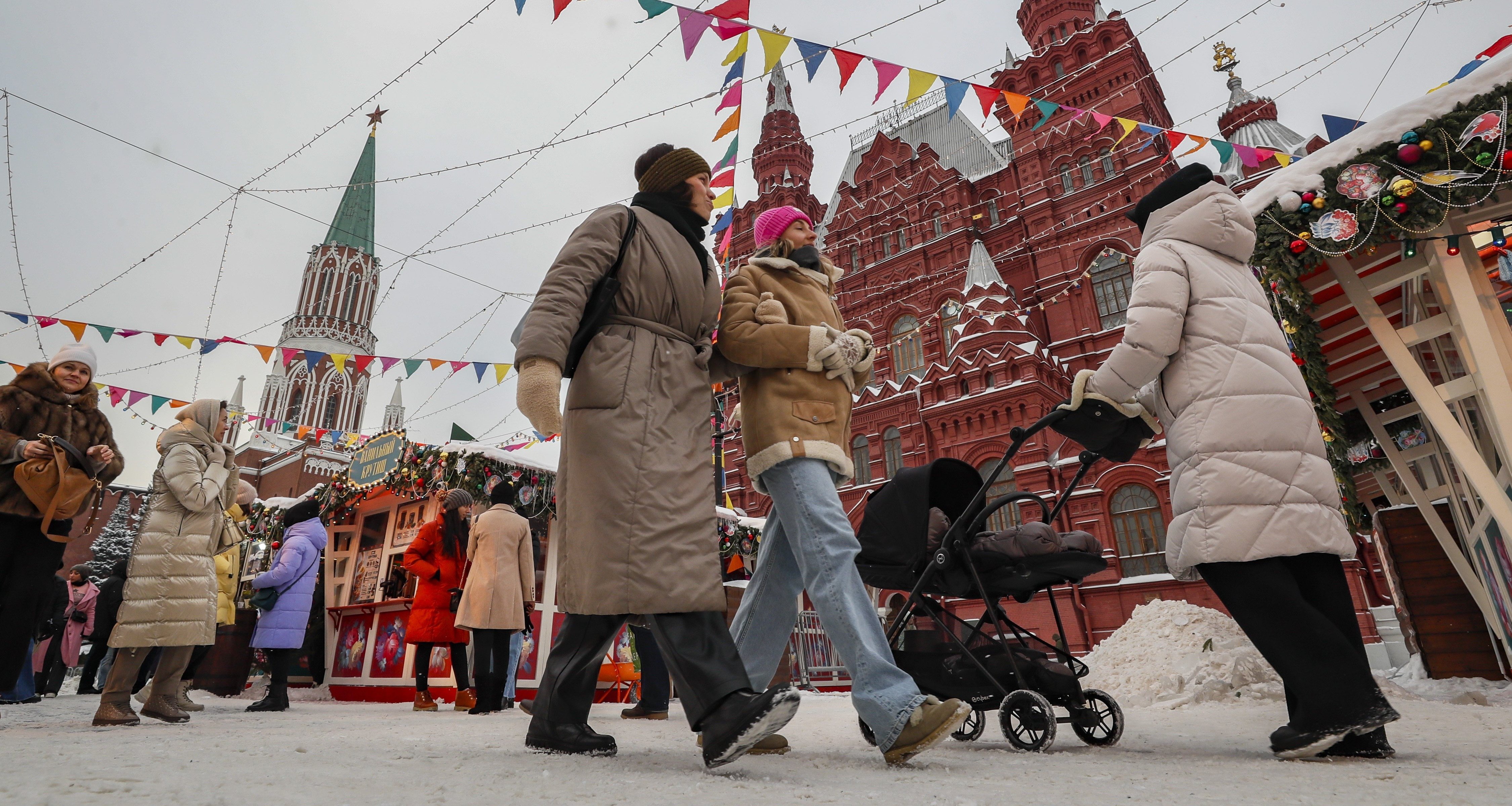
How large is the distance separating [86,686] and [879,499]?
356 inches

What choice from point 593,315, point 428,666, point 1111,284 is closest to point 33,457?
point 593,315

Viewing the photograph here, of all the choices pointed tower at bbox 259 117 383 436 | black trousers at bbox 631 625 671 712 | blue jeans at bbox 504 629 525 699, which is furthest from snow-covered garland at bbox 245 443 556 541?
pointed tower at bbox 259 117 383 436

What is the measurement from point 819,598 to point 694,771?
584 millimetres

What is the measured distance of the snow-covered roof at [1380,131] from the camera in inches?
126

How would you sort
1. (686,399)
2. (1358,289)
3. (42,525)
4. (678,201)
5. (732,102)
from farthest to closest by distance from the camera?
(732,102) → (1358,289) → (42,525) → (678,201) → (686,399)

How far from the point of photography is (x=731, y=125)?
290 inches

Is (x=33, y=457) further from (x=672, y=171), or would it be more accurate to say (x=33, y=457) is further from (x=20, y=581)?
(x=672, y=171)

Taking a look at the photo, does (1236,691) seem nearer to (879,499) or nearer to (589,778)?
(879,499)

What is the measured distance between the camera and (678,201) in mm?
2537

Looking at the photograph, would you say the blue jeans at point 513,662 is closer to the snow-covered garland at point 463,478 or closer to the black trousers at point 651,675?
the black trousers at point 651,675

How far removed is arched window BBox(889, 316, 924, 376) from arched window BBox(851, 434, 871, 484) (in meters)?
0.88

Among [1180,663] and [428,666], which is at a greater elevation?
[428,666]

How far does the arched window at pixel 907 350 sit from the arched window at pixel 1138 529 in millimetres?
6247

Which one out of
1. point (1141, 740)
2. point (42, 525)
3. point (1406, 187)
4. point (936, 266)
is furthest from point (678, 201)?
point (936, 266)
